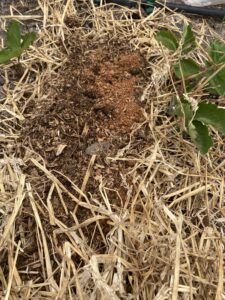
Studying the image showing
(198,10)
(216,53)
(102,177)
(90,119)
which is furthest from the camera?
(198,10)

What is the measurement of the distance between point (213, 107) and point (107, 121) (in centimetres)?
31

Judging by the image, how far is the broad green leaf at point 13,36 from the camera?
1.76 m

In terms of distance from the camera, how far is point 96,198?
1490 mm

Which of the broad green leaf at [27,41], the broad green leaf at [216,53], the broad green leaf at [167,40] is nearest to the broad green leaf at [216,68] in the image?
the broad green leaf at [216,53]

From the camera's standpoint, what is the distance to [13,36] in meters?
1.78

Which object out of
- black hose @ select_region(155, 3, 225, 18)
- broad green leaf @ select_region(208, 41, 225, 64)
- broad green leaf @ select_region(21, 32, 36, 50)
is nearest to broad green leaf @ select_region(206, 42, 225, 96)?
broad green leaf @ select_region(208, 41, 225, 64)

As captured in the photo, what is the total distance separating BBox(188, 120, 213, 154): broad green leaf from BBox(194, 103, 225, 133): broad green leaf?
0.7 inches

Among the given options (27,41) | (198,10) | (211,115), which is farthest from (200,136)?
(198,10)

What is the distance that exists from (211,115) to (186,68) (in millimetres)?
217

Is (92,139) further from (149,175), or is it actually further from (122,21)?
(122,21)

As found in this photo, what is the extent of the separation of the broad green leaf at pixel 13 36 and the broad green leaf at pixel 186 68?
50cm

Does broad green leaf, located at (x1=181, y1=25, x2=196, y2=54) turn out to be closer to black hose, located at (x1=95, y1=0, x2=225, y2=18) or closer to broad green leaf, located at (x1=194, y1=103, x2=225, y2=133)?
broad green leaf, located at (x1=194, y1=103, x2=225, y2=133)

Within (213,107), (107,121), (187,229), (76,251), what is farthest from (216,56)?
(76,251)

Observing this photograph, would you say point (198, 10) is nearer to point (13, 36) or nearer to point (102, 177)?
point (13, 36)
